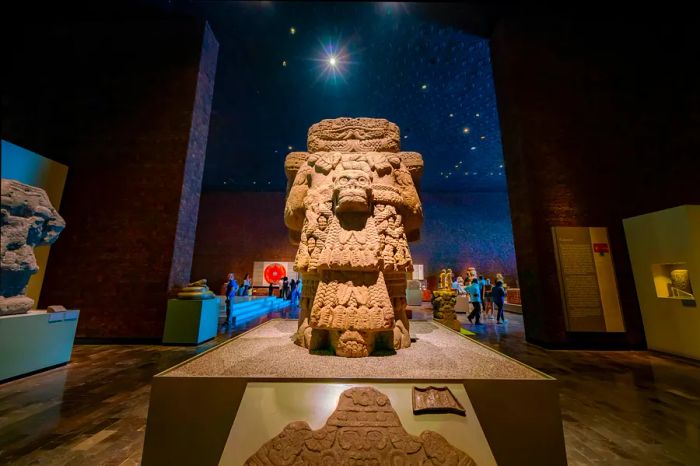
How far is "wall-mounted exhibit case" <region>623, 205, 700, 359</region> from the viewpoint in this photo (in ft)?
13.3

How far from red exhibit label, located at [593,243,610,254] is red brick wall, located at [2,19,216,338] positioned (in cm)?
785

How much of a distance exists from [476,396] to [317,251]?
1.41 metres

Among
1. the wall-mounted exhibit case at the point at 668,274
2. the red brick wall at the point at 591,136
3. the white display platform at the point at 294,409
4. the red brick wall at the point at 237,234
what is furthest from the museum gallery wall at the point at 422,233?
the white display platform at the point at 294,409

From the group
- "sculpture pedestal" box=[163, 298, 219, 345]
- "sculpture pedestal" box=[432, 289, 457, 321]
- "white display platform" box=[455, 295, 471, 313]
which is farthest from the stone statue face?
"white display platform" box=[455, 295, 471, 313]

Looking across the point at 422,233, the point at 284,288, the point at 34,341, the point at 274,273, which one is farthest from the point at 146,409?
the point at 422,233

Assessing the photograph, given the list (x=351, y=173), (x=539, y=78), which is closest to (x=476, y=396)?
(x=351, y=173)

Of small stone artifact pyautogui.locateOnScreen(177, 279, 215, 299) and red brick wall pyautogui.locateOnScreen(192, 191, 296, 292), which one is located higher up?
red brick wall pyautogui.locateOnScreen(192, 191, 296, 292)

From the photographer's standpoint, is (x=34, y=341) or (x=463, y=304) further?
(x=463, y=304)

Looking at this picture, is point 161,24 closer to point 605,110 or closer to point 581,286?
point 605,110

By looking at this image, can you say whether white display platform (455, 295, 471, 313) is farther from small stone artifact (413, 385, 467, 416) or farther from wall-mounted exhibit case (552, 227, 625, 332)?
small stone artifact (413, 385, 467, 416)

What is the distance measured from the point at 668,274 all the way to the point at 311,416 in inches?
249

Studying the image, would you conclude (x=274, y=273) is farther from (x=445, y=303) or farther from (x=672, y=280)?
(x=672, y=280)

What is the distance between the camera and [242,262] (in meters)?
13.7

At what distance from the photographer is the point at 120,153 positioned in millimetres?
5480
